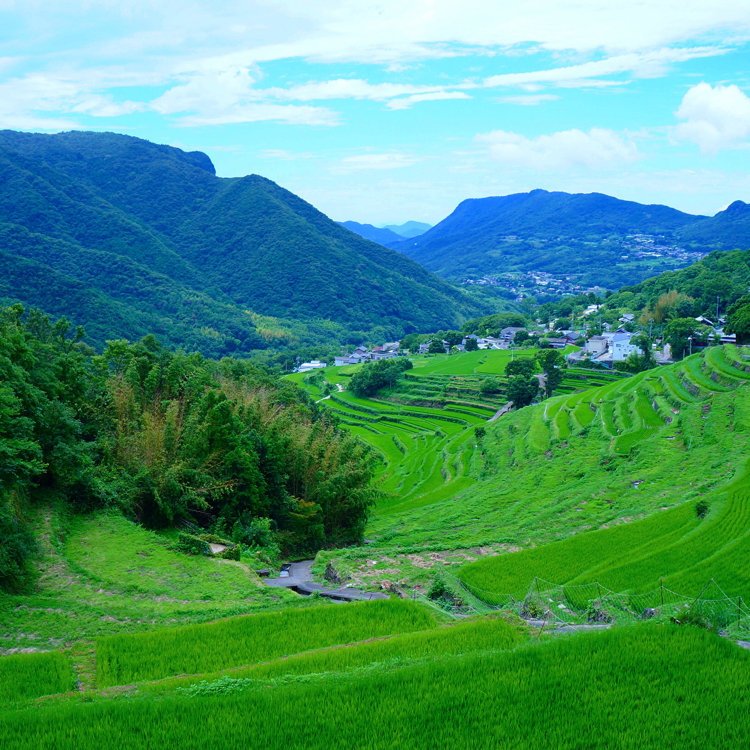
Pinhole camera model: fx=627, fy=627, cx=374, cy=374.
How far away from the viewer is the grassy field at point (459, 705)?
5949mm

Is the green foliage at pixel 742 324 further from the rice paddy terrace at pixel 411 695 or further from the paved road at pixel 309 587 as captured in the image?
the rice paddy terrace at pixel 411 695

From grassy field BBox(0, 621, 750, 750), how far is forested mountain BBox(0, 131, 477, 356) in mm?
83362

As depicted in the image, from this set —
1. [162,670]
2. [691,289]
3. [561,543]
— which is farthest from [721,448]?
[691,289]

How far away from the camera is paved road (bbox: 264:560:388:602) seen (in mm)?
12414

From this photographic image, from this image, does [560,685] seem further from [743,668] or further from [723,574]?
[723,574]

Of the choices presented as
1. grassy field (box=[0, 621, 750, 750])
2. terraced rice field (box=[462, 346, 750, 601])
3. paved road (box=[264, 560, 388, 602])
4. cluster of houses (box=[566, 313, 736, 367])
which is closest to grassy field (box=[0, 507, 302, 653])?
paved road (box=[264, 560, 388, 602])

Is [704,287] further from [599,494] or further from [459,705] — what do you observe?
[459,705]

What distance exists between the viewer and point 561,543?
1631 cm

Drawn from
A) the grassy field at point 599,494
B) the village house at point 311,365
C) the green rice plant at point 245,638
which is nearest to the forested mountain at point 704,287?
the grassy field at point 599,494

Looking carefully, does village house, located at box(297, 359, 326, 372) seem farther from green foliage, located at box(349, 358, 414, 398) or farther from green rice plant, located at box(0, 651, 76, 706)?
green rice plant, located at box(0, 651, 76, 706)

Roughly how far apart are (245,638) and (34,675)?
109 inches

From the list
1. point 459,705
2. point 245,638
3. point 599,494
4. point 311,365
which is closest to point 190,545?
point 245,638

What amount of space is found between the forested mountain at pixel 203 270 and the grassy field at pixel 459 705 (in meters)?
83.4

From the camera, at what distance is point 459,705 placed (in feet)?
21.1
